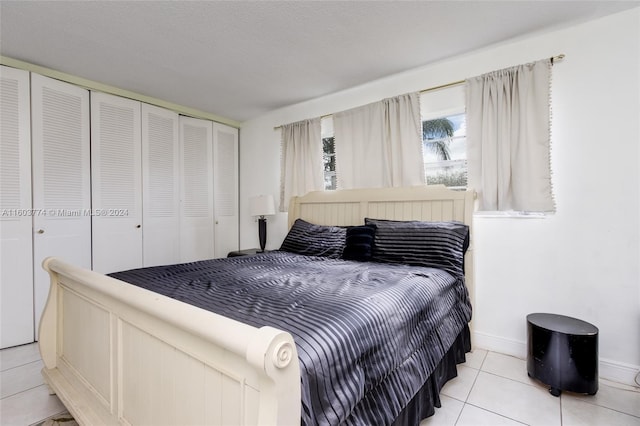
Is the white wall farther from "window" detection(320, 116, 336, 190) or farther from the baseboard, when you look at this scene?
"window" detection(320, 116, 336, 190)

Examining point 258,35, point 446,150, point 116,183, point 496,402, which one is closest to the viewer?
point 496,402

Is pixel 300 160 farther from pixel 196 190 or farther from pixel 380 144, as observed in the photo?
pixel 196 190

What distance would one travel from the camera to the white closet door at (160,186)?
343 centimetres

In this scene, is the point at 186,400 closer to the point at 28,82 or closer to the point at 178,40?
the point at 178,40

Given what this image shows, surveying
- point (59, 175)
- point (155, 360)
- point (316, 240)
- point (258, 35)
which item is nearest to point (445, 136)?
point (316, 240)

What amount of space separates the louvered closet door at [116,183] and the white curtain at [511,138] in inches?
131

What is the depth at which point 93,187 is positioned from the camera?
3039 millimetres

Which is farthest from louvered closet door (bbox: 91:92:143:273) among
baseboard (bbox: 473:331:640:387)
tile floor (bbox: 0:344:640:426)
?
baseboard (bbox: 473:331:640:387)

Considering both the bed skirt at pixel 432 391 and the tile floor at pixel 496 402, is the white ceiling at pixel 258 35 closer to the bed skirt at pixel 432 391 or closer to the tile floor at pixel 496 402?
the bed skirt at pixel 432 391

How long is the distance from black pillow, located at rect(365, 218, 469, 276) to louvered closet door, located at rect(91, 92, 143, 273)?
8.55ft

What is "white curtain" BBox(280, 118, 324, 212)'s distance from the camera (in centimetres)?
349

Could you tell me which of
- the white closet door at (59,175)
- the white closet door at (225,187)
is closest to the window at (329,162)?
the white closet door at (225,187)

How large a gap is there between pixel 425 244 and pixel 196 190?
291 cm

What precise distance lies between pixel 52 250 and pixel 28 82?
148cm
